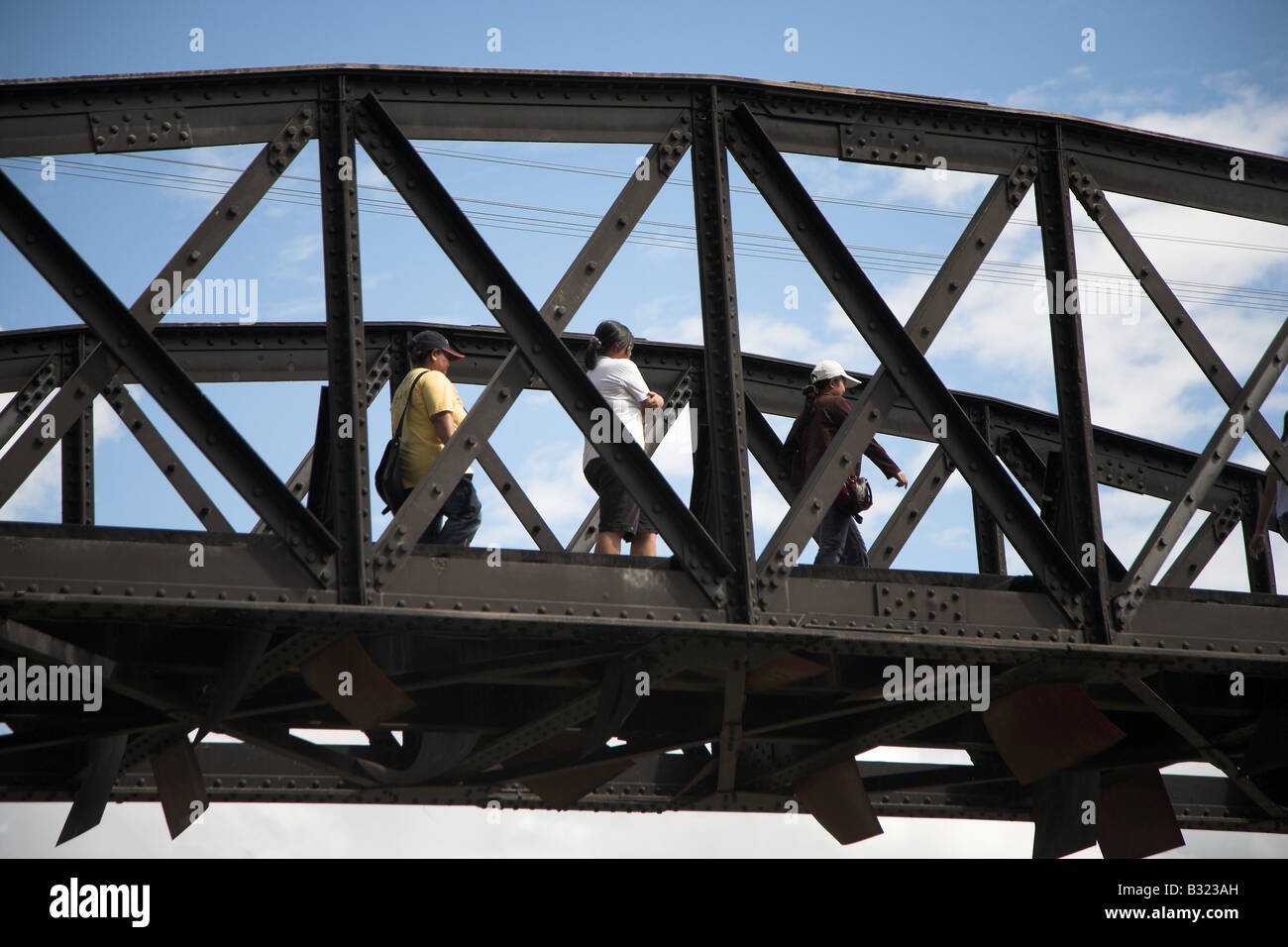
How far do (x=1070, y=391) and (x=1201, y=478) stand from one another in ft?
3.33

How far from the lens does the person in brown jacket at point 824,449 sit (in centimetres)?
1083

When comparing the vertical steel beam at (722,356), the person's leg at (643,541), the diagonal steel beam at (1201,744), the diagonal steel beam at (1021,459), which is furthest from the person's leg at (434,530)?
the diagonal steel beam at (1021,459)

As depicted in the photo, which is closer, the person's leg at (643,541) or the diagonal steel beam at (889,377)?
the diagonal steel beam at (889,377)

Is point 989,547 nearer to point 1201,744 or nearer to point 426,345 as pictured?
point 1201,744

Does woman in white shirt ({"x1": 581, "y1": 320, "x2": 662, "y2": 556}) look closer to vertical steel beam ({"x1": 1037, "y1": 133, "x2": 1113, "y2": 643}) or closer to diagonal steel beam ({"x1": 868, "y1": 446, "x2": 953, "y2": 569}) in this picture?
vertical steel beam ({"x1": 1037, "y1": 133, "x2": 1113, "y2": 643})

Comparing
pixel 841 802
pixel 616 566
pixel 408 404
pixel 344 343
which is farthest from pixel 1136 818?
pixel 344 343

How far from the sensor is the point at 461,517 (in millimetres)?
9875

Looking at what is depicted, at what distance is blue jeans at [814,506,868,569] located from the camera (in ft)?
35.8

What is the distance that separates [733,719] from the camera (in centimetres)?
1039

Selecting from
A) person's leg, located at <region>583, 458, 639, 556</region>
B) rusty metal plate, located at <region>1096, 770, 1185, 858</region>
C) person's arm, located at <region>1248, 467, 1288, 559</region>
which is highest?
person's arm, located at <region>1248, 467, 1288, 559</region>

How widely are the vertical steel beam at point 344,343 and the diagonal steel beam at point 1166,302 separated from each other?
4762 millimetres

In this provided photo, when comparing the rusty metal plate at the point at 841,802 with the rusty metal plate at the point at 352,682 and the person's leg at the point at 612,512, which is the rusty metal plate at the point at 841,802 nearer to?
the person's leg at the point at 612,512

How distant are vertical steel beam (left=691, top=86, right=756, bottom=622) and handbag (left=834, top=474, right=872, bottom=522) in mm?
1948

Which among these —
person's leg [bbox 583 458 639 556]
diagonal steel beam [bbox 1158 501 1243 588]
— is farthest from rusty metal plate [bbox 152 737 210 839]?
diagonal steel beam [bbox 1158 501 1243 588]
